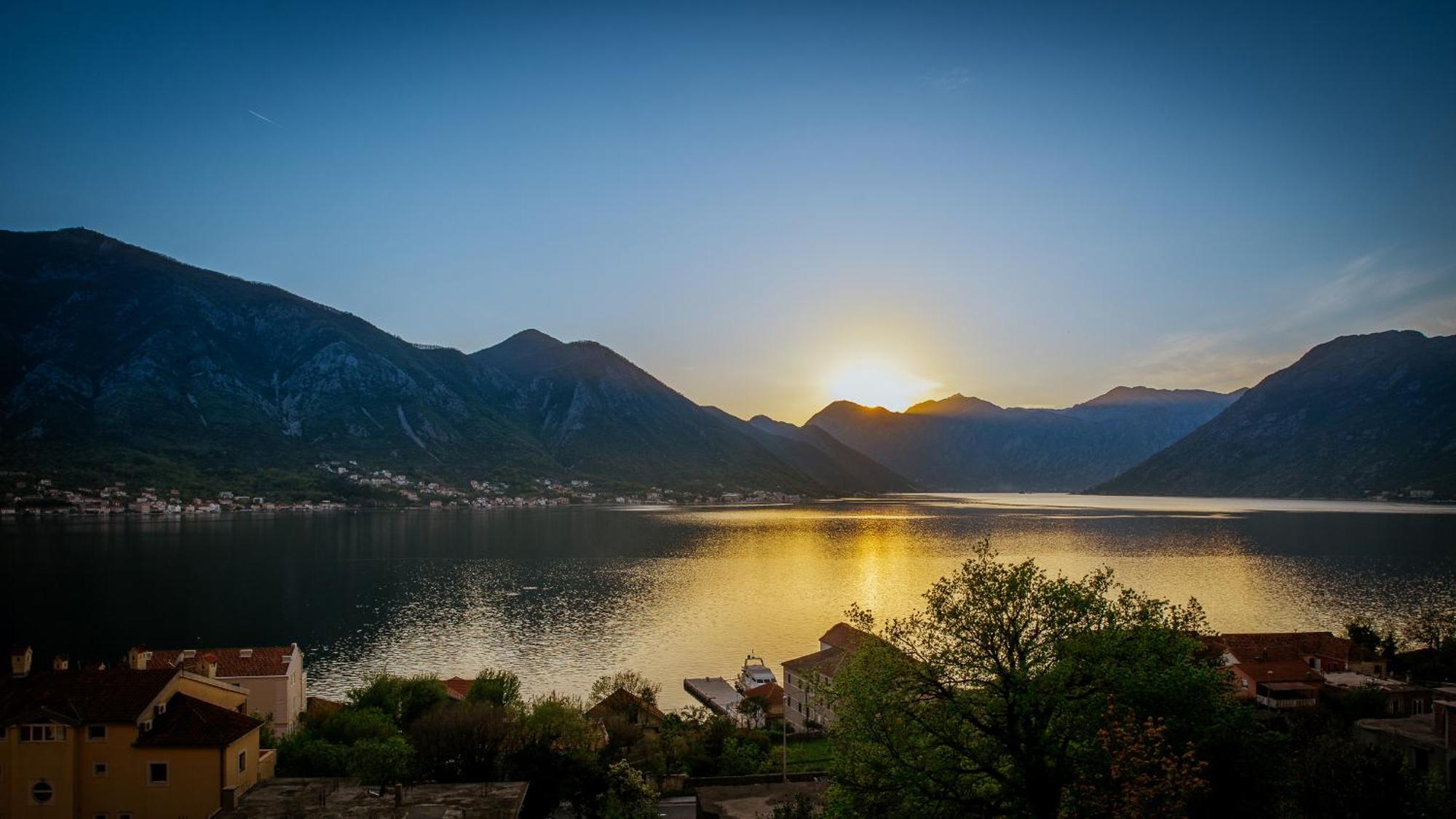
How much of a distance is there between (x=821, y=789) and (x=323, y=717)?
21439 millimetres

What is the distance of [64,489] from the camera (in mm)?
159500

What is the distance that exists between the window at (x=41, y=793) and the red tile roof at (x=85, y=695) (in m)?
1.74

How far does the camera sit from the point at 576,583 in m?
88.6

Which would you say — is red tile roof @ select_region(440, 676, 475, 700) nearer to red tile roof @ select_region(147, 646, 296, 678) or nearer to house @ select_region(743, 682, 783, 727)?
red tile roof @ select_region(147, 646, 296, 678)

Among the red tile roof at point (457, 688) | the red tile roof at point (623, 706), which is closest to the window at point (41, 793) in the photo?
the red tile roof at point (457, 688)

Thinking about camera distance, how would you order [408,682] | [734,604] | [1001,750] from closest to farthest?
1. [1001,750]
2. [408,682]
3. [734,604]

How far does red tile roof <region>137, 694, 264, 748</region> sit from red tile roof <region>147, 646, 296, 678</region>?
12.0 meters

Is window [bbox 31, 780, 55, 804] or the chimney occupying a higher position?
the chimney

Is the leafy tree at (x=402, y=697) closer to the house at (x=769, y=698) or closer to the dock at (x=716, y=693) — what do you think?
the dock at (x=716, y=693)

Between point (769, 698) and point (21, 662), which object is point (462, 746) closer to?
point (21, 662)

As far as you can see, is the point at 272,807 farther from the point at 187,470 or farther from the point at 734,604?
the point at 187,470

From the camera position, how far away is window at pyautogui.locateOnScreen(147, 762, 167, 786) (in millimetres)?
21953

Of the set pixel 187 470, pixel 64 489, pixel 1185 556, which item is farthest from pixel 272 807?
pixel 187 470

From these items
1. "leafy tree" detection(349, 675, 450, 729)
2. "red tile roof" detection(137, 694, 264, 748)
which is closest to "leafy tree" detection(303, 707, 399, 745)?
"leafy tree" detection(349, 675, 450, 729)
